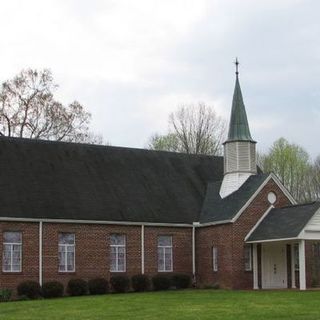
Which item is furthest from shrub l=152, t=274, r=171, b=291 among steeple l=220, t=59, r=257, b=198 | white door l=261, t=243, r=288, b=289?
steeple l=220, t=59, r=257, b=198

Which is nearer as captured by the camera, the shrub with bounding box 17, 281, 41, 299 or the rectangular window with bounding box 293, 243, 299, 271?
the shrub with bounding box 17, 281, 41, 299

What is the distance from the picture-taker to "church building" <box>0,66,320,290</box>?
1291 inches

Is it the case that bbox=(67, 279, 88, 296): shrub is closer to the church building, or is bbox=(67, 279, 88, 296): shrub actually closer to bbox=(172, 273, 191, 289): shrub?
the church building

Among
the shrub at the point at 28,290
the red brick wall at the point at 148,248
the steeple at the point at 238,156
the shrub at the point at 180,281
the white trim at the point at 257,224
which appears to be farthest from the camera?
the steeple at the point at 238,156

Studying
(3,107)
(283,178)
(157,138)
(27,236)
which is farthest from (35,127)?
(283,178)

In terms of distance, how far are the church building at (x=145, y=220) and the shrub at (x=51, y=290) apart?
77 centimetres

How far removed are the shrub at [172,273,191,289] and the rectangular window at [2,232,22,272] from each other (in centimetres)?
793

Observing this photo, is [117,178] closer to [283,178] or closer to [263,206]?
[263,206]

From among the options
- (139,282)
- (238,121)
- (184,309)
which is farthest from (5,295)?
(238,121)

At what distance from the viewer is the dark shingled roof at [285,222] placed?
32.7 m

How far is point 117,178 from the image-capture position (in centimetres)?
3769

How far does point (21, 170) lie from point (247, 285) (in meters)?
12.3

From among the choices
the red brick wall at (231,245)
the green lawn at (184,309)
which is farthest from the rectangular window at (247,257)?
the green lawn at (184,309)

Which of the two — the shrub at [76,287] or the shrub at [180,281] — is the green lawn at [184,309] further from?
the shrub at [180,281]
